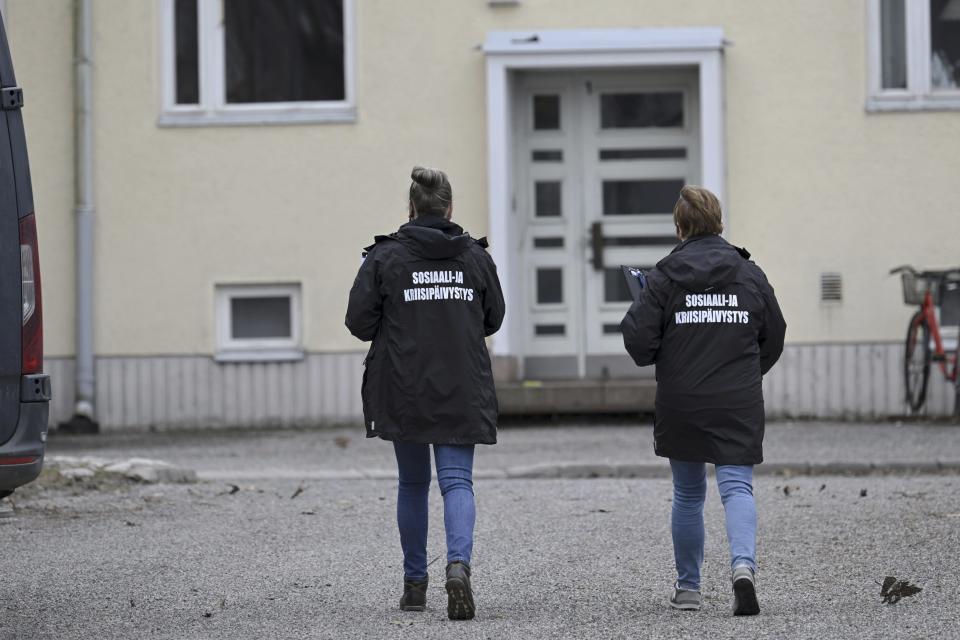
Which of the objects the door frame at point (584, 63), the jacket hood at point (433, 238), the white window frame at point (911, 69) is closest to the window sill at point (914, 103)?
the white window frame at point (911, 69)

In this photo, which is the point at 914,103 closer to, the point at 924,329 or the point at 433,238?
the point at 924,329

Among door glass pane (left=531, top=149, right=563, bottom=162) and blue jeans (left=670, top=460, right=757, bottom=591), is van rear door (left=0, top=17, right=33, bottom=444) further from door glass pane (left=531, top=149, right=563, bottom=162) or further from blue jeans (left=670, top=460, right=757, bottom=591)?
door glass pane (left=531, top=149, right=563, bottom=162)

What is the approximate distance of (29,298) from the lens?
625cm

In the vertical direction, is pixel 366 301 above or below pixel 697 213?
below

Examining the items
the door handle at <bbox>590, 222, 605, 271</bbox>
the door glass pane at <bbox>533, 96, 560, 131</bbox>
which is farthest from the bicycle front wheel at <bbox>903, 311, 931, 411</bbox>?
the door glass pane at <bbox>533, 96, 560, 131</bbox>

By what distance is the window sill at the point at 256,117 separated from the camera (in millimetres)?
15156

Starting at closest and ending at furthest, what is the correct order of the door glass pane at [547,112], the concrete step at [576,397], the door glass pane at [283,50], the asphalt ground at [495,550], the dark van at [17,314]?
1. the dark van at [17,314]
2. the asphalt ground at [495,550]
3. the concrete step at [576,397]
4. the door glass pane at [283,50]
5. the door glass pane at [547,112]

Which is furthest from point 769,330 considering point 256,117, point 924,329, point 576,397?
point 256,117

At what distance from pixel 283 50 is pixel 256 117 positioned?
2.36 ft

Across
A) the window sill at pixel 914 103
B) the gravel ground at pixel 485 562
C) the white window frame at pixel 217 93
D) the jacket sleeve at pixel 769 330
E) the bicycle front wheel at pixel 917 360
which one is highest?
the white window frame at pixel 217 93

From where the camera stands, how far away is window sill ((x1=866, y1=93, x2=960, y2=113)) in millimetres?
14789

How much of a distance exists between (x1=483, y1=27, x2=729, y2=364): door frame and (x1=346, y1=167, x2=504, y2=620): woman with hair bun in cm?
800

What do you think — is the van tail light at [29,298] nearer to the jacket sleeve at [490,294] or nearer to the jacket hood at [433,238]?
the jacket hood at [433,238]

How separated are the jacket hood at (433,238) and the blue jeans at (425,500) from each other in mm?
750
